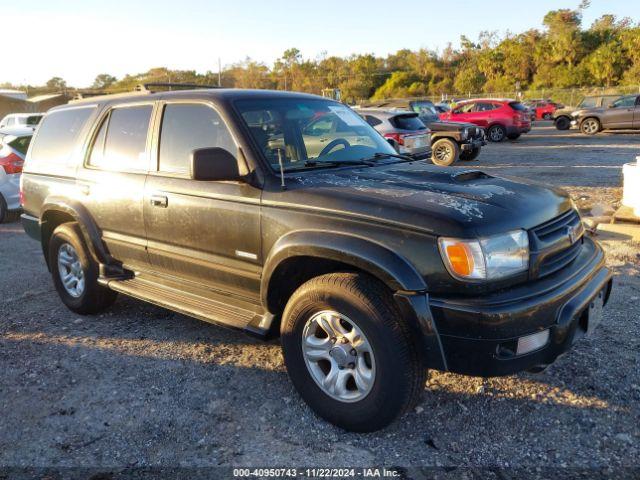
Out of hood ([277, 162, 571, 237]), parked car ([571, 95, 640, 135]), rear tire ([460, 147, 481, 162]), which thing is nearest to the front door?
hood ([277, 162, 571, 237])

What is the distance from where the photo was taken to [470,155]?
15484 mm

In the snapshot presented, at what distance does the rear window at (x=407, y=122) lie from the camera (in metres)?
13.0

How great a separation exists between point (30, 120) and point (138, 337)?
18556 millimetres

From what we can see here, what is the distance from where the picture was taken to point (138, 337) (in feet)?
14.4

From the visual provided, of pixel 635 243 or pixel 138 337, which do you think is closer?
pixel 138 337

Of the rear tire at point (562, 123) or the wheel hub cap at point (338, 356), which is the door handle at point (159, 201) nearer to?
the wheel hub cap at point (338, 356)

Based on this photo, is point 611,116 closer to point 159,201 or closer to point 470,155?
point 470,155

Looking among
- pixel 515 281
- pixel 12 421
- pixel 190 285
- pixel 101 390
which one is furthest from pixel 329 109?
pixel 12 421

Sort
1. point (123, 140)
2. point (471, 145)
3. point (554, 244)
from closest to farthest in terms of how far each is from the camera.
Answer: point (554, 244) < point (123, 140) < point (471, 145)

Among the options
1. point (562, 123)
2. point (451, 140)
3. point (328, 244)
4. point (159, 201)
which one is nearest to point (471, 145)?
point (451, 140)

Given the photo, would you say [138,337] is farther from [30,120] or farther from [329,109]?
[30,120]

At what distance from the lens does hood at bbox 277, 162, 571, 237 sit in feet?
8.75

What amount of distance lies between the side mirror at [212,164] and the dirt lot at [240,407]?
55.6 inches

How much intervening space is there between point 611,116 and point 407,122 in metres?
13.6
